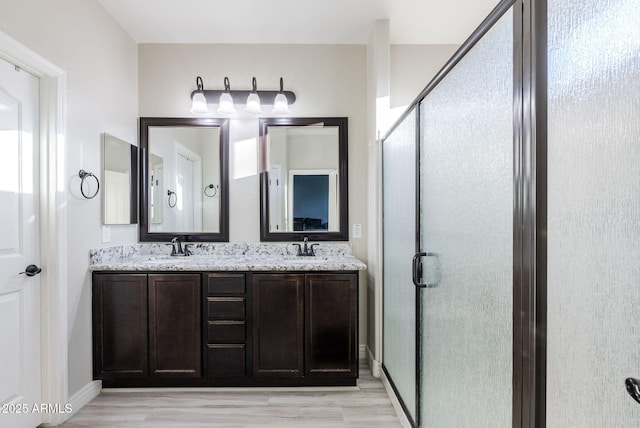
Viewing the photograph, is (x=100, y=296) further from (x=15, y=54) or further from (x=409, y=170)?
(x=409, y=170)

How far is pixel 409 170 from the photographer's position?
187 centimetres

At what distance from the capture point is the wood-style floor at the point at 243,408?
6.81 feet

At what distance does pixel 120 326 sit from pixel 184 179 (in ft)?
4.06

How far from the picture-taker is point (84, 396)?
89.6 inches

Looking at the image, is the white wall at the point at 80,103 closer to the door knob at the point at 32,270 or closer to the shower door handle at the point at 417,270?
the door knob at the point at 32,270

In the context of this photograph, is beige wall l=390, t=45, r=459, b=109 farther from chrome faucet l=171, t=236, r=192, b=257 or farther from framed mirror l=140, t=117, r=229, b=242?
chrome faucet l=171, t=236, r=192, b=257

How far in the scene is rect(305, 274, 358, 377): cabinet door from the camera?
240 centimetres

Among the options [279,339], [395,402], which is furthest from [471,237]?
[279,339]

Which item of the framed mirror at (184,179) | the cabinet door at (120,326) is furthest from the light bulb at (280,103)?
the cabinet door at (120,326)

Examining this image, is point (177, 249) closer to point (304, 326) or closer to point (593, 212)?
point (304, 326)

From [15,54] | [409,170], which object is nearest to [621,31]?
[409,170]

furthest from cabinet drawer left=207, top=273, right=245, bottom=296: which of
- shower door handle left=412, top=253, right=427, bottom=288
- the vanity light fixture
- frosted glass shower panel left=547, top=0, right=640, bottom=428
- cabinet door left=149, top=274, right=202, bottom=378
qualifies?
frosted glass shower panel left=547, top=0, right=640, bottom=428

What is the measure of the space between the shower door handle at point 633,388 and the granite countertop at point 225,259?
73.2 inches

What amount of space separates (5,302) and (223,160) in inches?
67.0
